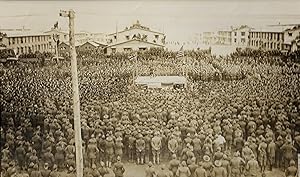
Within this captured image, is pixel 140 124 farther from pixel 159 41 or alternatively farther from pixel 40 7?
pixel 40 7

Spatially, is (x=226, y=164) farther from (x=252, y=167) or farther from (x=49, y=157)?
(x=49, y=157)

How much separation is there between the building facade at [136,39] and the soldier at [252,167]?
0.70 metres

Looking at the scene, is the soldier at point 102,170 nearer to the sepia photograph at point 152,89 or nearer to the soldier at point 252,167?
the sepia photograph at point 152,89

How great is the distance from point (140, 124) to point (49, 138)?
0.44 metres

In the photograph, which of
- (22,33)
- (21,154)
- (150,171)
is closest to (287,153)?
(150,171)

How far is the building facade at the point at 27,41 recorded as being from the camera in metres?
2.20

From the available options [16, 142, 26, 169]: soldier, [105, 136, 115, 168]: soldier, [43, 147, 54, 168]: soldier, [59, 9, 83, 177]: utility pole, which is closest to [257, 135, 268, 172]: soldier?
[105, 136, 115, 168]: soldier

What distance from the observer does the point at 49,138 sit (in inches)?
87.8

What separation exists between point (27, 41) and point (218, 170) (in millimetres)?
1101

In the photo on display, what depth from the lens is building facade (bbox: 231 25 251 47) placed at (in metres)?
2.21

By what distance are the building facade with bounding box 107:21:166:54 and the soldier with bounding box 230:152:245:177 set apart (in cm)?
64

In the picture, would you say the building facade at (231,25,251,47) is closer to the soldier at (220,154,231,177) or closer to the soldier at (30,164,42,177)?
the soldier at (220,154,231,177)

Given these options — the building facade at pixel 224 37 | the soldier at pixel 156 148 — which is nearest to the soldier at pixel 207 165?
the soldier at pixel 156 148

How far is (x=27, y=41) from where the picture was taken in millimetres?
2207
